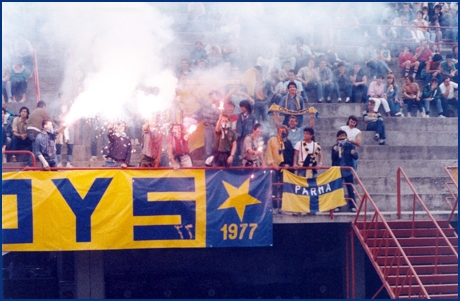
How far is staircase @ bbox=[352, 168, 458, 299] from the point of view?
39.7ft

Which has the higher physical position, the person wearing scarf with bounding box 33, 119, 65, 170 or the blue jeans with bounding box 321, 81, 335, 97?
the blue jeans with bounding box 321, 81, 335, 97

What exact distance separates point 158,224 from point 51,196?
185 centimetres

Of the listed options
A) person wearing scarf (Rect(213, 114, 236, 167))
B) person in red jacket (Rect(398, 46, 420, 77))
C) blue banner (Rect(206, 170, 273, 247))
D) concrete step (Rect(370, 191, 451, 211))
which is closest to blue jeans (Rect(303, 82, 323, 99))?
person in red jacket (Rect(398, 46, 420, 77))

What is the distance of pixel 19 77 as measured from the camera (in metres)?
16.5

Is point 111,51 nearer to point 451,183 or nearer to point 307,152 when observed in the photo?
point 307,152

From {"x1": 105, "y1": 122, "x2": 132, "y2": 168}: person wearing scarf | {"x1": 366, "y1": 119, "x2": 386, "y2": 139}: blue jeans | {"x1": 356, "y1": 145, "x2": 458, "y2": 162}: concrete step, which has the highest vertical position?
{"x1": 366, "y1": 119, "x2": 386, "y2": 139}: blue jeans

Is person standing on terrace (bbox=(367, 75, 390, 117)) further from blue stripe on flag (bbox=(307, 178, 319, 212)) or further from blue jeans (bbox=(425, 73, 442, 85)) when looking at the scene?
blue stripe on flag (bbox=(307, 178, 319, 212))

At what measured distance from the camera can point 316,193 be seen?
13.1 meters

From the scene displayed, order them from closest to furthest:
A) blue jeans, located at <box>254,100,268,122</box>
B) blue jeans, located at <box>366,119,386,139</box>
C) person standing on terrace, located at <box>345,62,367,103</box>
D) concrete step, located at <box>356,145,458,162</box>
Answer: blue jeans, located at <box>254,100,268,122</box> < concrete step, located at <box>356,145,458,162</box> < blue jeans, located at <box>366,119,386,139</box> < person standing on terrace, located at <box>345,62,367,103</box>

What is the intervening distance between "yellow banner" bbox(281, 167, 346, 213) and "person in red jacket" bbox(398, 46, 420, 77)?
6.97 meters

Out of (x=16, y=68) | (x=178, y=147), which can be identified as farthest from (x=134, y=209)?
(x=16, y=68)

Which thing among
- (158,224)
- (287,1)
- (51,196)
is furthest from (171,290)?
(287,1)

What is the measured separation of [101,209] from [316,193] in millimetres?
3708

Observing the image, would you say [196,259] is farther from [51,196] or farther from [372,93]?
[372,93]
